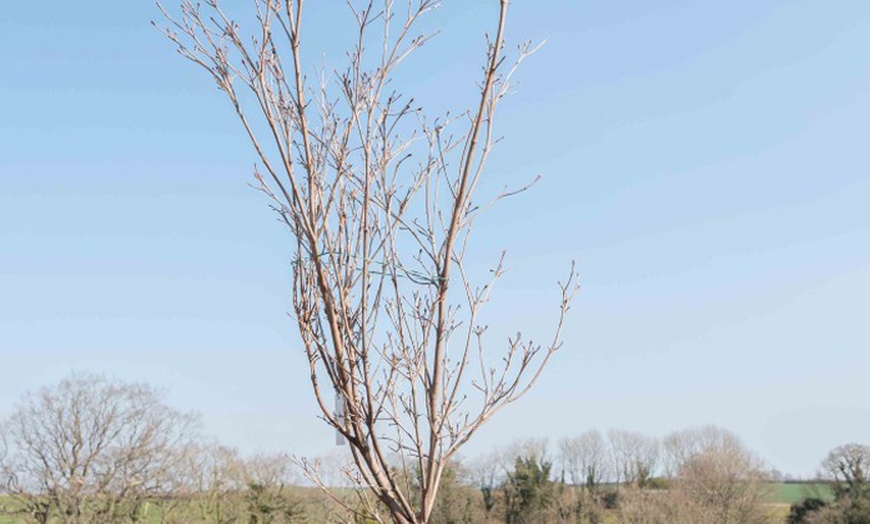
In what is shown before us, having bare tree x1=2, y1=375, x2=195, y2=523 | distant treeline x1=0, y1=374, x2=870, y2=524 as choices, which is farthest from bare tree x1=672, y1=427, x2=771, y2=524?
bare tree x1=2, y1=375, x2=195, y2=523

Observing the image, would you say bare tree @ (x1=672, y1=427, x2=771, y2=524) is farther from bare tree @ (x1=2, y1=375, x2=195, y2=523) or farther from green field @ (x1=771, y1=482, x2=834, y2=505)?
bare tree @ (x1=2, y1=375, x2=195, y2=523)

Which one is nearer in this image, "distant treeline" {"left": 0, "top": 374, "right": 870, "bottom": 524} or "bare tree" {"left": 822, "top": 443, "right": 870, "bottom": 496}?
"distant treeline" {"left": 0, "top": 374, "right": 870, "bottom": 524}

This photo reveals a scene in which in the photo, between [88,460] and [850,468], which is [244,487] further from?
[850,468]

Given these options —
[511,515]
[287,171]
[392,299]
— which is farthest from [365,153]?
[511,515]

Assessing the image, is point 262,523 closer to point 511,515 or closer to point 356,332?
point 511,515

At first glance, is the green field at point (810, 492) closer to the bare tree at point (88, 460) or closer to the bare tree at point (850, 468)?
the bare tree at point (850, 468)

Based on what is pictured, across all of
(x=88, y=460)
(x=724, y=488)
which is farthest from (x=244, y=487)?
(x=724, y=488)

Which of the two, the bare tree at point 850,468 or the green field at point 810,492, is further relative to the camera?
the green field at point 810,492

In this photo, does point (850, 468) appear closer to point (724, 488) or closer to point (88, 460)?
point (724, 488)

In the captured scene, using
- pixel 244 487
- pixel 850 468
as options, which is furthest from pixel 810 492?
pixel 244 487

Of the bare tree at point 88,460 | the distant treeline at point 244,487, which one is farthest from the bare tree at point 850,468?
the bare tree at point 88,460

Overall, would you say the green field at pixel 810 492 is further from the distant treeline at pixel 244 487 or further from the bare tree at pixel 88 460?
the bare tree at pixel 88 460

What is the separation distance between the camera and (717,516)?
34906mm

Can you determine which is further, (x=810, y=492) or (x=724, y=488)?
(x=810, y=492)
